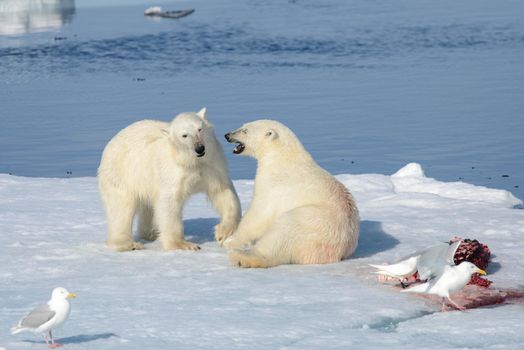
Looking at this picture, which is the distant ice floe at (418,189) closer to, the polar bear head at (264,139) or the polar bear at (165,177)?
the polar bear head at (264,139)

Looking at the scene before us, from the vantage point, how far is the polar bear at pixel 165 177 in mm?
7191

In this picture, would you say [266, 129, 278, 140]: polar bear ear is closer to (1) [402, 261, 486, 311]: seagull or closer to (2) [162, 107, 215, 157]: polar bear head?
(2) [162, 107, 215, 157]: polar bear head

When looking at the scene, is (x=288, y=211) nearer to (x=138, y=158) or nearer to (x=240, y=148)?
(x=240, y=148)

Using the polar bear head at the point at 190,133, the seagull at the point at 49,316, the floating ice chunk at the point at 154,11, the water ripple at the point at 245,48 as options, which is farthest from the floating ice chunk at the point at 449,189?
the floating ice chunk at the point at 154,11

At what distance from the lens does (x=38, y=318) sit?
4.78 m

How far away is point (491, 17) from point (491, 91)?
10.7 m

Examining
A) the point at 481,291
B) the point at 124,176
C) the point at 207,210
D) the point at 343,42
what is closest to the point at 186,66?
the point at 343,42

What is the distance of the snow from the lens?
17.0ft

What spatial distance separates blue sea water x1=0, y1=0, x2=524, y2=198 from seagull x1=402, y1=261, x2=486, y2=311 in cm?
678

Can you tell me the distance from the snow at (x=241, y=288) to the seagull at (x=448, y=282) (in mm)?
135

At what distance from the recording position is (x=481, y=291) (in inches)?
241

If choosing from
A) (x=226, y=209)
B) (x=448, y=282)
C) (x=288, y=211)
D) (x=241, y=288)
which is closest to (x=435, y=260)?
(x=448, y=282)

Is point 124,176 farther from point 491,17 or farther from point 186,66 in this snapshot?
point 491,17

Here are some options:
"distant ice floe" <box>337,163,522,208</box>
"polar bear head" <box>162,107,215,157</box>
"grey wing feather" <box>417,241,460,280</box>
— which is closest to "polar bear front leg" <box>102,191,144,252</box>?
"polar bear head" <box>162,107,215,157</box>
